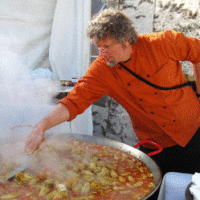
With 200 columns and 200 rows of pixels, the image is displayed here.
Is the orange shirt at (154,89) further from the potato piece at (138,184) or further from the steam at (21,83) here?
the steam at (21,83)

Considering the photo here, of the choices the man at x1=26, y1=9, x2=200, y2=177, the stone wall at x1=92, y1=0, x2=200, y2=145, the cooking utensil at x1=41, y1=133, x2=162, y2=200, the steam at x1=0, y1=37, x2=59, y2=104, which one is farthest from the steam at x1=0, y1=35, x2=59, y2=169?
the stone wall at x1=92, y1=0, x2=200, y2=145

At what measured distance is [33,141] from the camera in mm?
1691

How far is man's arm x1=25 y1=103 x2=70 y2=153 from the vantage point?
1.68 meters

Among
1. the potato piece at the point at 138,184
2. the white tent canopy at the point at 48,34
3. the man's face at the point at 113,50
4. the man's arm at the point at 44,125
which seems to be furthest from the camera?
the white tent canopy at the point at 48,34

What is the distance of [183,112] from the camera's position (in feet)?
6.82

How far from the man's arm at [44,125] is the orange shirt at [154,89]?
0.06 meters

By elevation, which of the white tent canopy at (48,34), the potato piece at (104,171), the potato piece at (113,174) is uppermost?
the white tent canopy at (48,34)

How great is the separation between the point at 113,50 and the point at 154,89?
466mm

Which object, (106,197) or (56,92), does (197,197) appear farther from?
A: (56,92)

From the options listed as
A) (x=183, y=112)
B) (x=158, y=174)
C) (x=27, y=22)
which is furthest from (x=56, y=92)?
(x=158, y=174)

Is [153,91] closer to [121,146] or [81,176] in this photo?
[121,146]

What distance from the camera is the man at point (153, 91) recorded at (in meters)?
1.94

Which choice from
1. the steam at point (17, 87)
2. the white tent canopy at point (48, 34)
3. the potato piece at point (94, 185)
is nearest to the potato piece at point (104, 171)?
the potato piece at point (94, 185)

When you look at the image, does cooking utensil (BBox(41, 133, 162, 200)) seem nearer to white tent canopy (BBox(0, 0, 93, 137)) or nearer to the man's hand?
the man's hand
